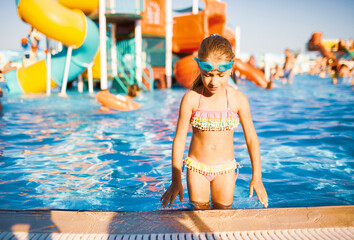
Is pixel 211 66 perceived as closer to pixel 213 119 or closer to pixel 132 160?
pixel 213 119

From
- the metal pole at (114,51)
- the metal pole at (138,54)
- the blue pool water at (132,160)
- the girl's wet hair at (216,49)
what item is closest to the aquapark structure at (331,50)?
the metal pole at (138,54)

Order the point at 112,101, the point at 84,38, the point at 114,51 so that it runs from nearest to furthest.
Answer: the point at 112,101, the point at 84,38, the point at 114,51

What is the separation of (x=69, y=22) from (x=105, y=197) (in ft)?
29.4

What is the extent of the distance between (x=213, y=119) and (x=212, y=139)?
15cm

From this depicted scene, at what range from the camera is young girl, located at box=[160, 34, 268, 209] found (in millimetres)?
2004

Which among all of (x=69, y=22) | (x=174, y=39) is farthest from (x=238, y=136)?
(x=174, y=39)

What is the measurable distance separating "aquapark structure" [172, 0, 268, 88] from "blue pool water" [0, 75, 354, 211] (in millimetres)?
6360

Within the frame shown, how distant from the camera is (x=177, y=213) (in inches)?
73.4

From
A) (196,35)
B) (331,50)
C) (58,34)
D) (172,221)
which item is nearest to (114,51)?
(196,35)

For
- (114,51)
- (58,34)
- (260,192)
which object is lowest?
(260,192)

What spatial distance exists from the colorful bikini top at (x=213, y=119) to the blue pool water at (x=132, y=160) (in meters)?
1.14

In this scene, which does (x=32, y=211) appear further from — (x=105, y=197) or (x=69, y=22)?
(x=69, y=22)

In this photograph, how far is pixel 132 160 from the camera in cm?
422

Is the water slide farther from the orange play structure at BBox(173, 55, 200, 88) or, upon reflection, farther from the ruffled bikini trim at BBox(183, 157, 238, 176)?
the ruffled bikini trim at BBox(183, 157, 238, 176)
